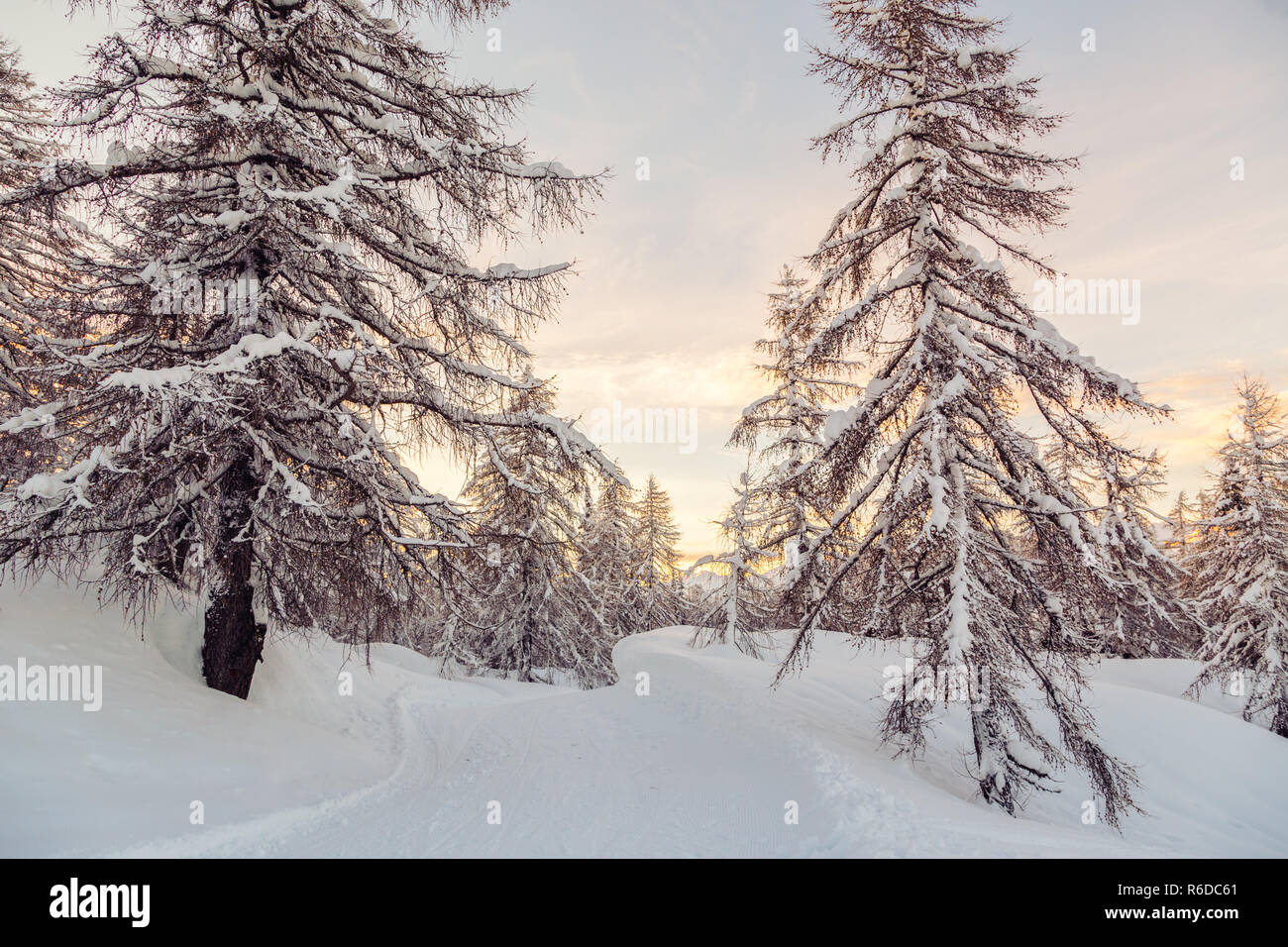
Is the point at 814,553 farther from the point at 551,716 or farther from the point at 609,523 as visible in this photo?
the point at 609,523

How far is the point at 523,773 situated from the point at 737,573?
13068mm

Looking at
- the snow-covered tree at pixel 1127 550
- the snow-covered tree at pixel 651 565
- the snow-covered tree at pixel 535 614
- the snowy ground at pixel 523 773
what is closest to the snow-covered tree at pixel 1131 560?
the snow-covered tree at pixel 1127 550

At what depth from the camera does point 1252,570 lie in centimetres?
1788

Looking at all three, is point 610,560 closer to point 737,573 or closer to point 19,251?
point 737,573

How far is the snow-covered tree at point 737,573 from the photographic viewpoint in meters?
19.6

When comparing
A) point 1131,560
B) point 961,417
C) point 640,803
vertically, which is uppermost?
point 961,417

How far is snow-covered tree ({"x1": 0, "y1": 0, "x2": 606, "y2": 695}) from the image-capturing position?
5441 millimetres

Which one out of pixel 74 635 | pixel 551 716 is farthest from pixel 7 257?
pixel 551 716

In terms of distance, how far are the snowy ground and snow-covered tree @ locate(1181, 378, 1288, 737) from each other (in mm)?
7842

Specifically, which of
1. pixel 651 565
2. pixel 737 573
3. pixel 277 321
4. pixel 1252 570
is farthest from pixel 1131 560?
pixel 651 565

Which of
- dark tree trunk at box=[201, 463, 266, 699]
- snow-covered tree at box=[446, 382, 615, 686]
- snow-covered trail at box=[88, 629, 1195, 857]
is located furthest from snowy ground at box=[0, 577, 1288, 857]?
snow-covered tree at box=[446, 382, 615, 686]

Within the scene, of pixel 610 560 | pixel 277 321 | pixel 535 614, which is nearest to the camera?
pixel 277 321

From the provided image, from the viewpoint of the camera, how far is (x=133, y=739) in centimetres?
574

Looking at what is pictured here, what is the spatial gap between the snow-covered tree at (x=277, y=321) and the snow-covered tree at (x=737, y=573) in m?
13.2
